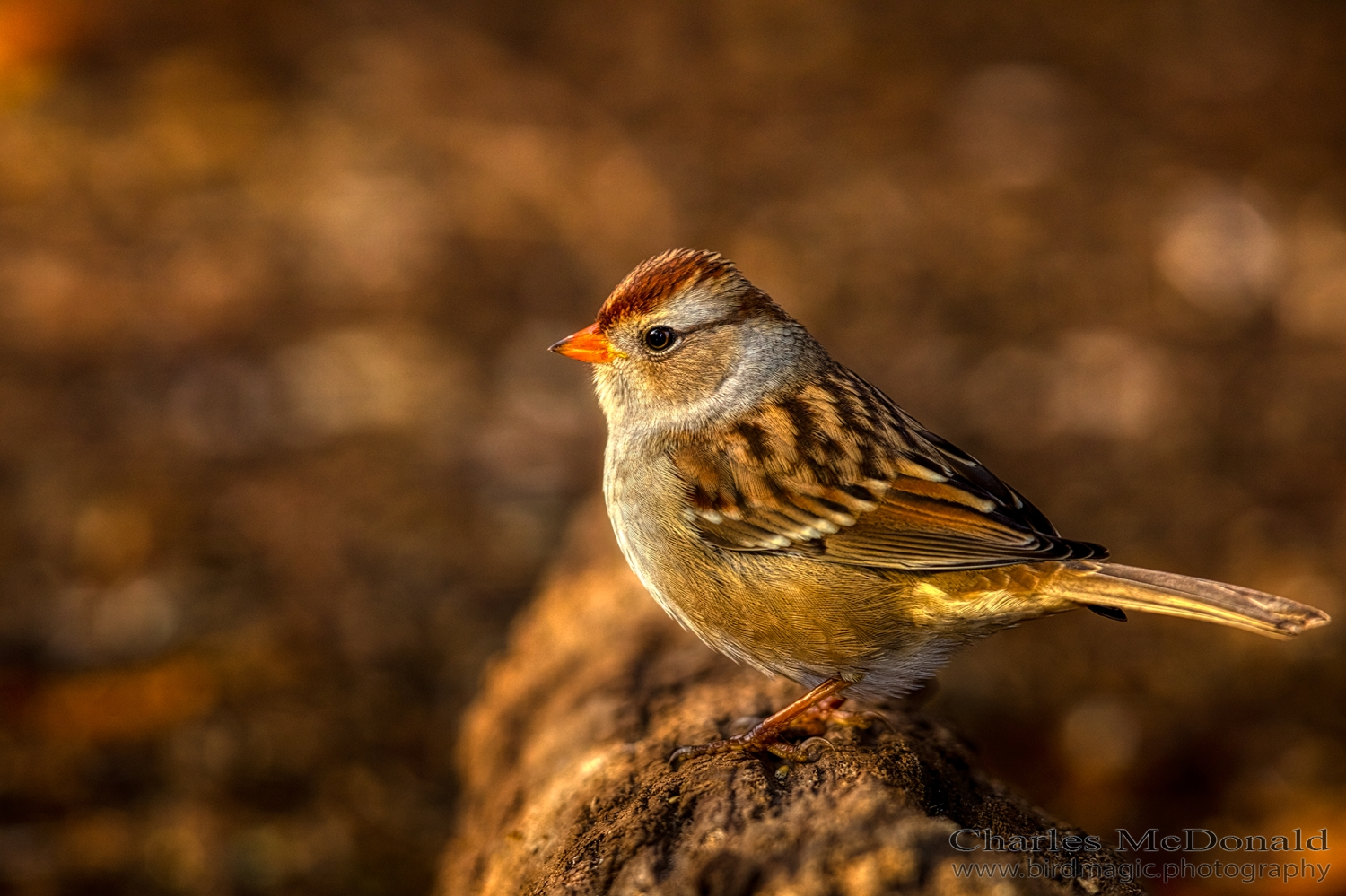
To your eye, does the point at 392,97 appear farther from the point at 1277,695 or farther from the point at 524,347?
the point at 1277,695

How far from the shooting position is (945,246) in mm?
8062

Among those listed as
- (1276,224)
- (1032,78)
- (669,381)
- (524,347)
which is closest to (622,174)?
→ (524,347)

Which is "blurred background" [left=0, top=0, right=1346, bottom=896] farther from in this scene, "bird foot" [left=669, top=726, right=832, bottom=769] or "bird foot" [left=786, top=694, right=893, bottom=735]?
"bird foot" [left=669, top=726, right=832, bottom=769]

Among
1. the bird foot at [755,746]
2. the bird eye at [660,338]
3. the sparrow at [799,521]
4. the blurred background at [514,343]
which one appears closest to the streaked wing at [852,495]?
the sparrow at [799,521]

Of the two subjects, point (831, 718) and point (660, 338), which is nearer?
point (831, 718)

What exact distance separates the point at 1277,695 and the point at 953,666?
4.39 feet

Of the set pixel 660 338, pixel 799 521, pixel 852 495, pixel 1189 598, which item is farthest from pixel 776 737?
pixel 660 338

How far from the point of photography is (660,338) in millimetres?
3877

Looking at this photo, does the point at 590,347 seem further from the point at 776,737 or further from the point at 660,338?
the point at 776,737

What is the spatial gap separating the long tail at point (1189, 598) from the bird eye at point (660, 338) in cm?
141

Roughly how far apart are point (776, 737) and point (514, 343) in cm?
456

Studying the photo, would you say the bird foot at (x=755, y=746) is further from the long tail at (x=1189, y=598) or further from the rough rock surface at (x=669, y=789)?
the long tail at (x=1189, y=598)

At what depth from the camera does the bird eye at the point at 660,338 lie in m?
3.87

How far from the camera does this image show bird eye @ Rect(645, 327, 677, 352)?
3873 mm
